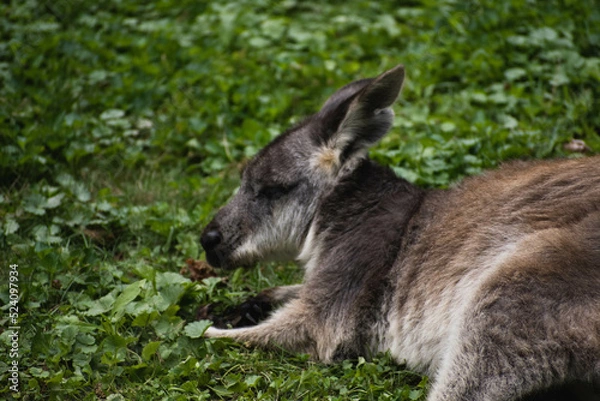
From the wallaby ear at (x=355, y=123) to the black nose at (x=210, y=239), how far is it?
2.78 feet

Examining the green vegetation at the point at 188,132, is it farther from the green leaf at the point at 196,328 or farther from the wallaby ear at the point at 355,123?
the wallaby ear at the point at 355,123

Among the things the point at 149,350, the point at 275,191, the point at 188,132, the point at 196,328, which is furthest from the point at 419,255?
the point at 188,132

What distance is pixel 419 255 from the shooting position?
427 centimetres

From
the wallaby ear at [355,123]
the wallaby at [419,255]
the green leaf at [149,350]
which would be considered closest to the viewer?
the wallaby at [419,255]

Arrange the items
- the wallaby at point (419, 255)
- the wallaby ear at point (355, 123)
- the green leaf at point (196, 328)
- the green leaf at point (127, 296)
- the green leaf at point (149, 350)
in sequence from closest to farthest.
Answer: the wallaby at point (419, 255) < the green leaf at point (149, 350) < the green leaf at point (196, 328) < the green leaf at point (127, 296) < the wallaby ear at point (355, 123)

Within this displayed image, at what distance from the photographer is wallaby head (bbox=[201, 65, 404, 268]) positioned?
475cm

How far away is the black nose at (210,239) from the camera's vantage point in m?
4.93

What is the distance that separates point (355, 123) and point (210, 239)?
4.08ft

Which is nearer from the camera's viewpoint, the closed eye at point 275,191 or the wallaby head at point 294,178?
the wallaby head at point 294,178

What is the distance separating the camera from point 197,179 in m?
6.04

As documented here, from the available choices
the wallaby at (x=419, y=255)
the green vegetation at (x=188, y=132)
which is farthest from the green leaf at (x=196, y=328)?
the wallaby at (x=419, y=255)

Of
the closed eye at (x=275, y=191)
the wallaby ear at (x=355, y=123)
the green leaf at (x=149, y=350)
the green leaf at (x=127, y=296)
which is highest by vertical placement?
the wallaby ear at (x=355, y=123)

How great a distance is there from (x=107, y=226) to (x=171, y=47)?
299cm

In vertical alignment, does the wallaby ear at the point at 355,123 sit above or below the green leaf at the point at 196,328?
above
